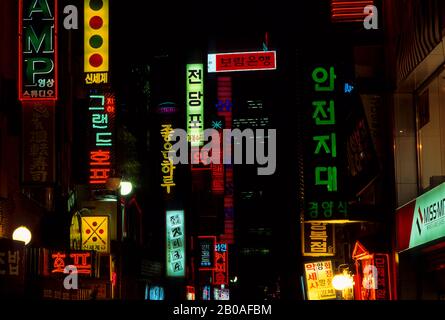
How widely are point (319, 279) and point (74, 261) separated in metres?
9.19

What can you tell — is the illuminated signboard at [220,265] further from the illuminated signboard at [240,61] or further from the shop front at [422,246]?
the shop front at [422,246]

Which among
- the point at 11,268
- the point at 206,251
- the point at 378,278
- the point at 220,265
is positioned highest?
the point at 206,251

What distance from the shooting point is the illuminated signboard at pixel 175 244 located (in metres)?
34.1

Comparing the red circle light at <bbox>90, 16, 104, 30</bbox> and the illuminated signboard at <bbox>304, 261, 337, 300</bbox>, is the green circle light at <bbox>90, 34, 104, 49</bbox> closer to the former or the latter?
the red circle light at <bbox>90, 16, 104, 30</bbox>

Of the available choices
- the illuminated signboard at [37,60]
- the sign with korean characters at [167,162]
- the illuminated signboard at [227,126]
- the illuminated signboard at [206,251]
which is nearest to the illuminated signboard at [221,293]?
the illuminated signboard at [227,126]

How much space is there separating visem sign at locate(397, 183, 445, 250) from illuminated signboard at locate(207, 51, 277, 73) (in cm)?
1392

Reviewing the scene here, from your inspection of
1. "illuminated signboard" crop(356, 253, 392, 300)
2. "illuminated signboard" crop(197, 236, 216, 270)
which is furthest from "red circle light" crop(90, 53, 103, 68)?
"illuminated signboard" crop(197, 236, 216, 270)

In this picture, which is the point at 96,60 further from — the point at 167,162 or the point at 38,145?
the point at 167,162

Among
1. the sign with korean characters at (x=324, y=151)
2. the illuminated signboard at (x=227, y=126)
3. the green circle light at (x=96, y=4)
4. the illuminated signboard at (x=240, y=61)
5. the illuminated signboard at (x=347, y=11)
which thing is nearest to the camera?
the sign with korean characters at (x=324, y=151)

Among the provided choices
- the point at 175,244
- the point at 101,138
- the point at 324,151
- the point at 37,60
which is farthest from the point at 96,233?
the point at 324,151

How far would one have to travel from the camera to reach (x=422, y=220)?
15.0m

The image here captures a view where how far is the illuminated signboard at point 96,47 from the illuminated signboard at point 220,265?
25722 mm
